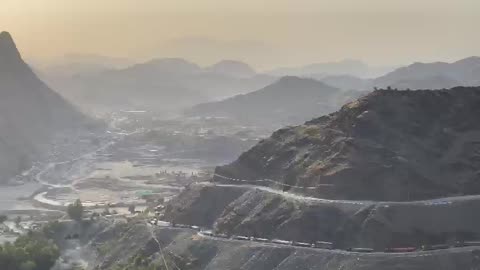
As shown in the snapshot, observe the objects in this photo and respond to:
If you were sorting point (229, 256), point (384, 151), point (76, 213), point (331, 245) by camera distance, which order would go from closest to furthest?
point (331, 245) < point (229, 256) < point (384, 151) < point (76, 213)

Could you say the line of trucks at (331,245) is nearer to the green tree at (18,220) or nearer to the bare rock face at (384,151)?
the bare rock face at (384,151)

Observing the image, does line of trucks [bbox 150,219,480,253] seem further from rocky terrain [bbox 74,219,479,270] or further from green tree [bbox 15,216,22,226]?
green tree [bbox 15,216,22,226]

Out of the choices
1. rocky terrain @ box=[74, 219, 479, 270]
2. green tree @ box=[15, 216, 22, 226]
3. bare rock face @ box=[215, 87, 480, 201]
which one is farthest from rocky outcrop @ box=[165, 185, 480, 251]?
green tree @ box=[15, 216, 22, 226]

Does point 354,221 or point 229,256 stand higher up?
point 354,221

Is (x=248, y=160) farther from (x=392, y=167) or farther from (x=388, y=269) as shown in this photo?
(x=388, y=269)

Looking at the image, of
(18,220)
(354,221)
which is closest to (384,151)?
(354,221)

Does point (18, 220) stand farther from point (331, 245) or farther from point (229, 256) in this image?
point (331, 245)

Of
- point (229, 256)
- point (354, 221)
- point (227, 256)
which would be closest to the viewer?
point (354, 221)

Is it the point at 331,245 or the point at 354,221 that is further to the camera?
the point at 354,221

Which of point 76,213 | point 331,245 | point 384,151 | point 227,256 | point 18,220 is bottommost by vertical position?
point 18,220
